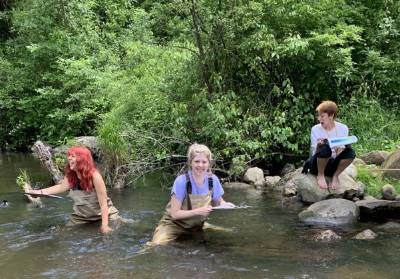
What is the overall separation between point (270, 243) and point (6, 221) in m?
A: 3.98

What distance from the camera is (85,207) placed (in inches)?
272

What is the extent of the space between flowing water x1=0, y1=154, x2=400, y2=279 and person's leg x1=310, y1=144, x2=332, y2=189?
2.03 ft

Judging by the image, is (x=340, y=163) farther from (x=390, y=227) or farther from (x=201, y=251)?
(x=201, y=251)

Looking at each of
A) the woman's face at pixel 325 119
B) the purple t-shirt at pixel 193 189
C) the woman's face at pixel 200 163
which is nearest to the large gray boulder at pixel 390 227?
the woman's face at pixel 325 119

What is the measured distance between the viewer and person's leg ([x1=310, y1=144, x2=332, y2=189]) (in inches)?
291

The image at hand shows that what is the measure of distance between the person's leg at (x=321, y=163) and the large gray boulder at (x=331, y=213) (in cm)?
48

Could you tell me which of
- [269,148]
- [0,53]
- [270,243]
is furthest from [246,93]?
[0,53]

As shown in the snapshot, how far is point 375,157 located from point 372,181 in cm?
105

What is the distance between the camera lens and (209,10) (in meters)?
10.6

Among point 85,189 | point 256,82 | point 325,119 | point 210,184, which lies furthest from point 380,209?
point 256,82

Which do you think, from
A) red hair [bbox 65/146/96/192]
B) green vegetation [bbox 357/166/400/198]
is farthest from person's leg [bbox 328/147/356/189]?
red hair [bbox 65/146/96/192]

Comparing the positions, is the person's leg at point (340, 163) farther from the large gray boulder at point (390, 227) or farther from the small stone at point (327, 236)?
the small stone at point (327, 236)

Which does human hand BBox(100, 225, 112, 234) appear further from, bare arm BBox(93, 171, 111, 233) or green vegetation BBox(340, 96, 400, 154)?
green vegetation BBox(340, 96, 400, 154)

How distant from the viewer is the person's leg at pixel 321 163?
740 centimetres
